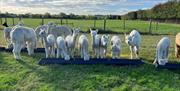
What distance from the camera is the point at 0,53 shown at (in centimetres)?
2000

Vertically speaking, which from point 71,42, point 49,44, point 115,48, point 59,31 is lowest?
point 115,48

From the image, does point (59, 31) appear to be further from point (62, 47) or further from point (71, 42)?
point (62, 47)

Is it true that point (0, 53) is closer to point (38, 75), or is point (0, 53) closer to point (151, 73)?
point (38, 75)

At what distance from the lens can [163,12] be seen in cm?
6744

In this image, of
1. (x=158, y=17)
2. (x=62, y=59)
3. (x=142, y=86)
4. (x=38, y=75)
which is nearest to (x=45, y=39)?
(x=62, y=59)

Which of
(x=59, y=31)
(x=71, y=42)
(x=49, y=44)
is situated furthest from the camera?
(x=59, y=31)

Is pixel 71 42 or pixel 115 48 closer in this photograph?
pixel 115 48

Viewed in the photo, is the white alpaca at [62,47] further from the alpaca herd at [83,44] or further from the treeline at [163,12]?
the treeline at [163,12]

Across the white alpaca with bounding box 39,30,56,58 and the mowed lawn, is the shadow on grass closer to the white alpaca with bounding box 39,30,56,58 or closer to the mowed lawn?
the mowed lawn

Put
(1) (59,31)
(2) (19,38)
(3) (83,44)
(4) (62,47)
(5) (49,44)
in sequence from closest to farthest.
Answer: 1. (3) (83,44)
2. (4) (62,47)
3. (5) (49,44)
4. (2) (19,38)
5. (1) (59,31)

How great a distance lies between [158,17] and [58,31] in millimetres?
50247

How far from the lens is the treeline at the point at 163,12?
63.3 m

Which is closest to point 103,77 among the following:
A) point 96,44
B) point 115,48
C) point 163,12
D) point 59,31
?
point 115,48

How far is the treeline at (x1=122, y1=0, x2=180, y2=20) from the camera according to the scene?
6334 cm
